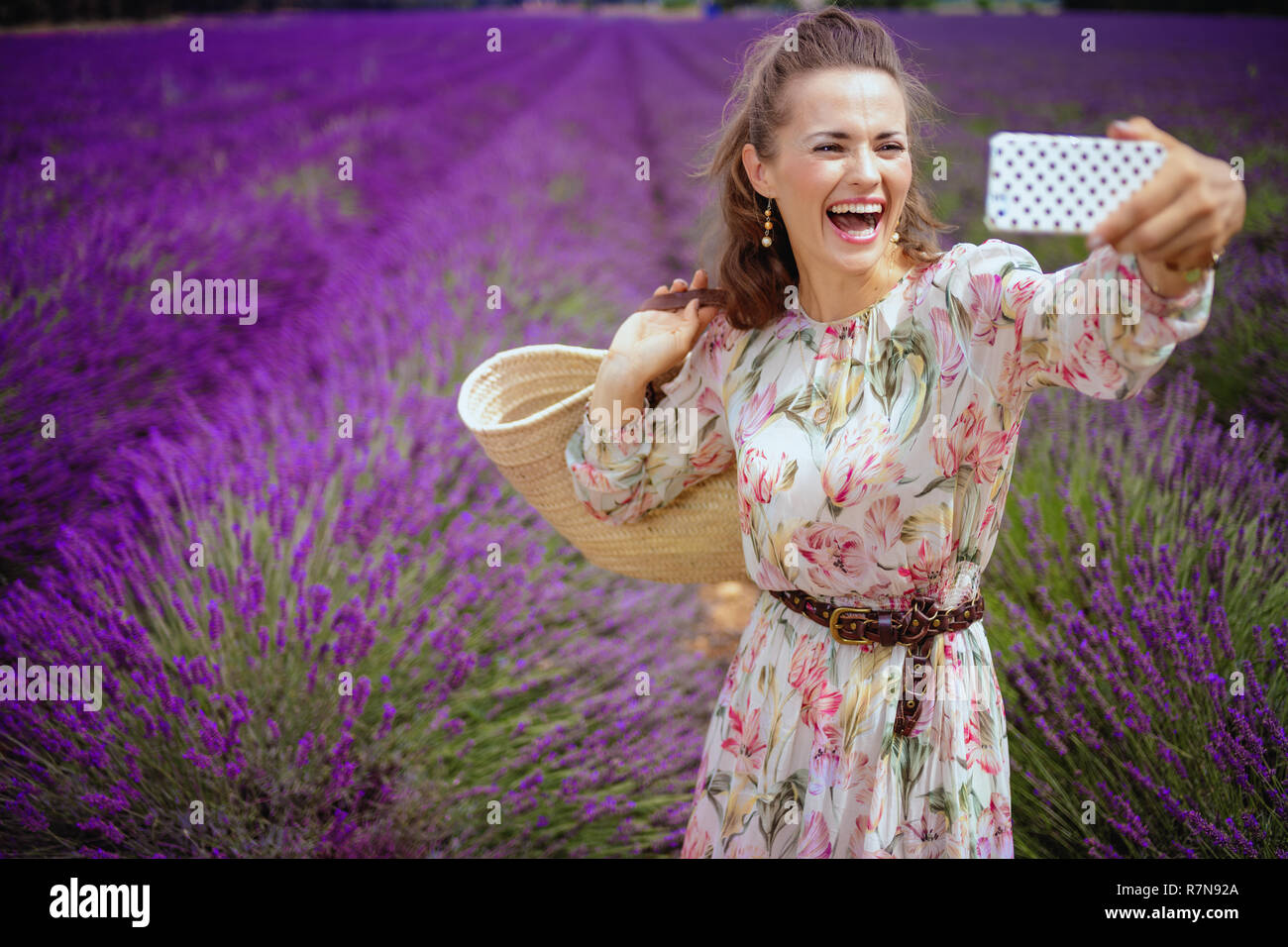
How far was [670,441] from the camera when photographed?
1.47 m

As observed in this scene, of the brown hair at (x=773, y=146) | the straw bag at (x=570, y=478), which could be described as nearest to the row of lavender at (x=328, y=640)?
the straw bag at (x=570, y=478)

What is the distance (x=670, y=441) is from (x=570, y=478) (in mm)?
211

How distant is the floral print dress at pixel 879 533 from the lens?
3.80 ft

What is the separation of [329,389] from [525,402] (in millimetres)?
1385

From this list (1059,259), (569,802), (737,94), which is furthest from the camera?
(1059,259)

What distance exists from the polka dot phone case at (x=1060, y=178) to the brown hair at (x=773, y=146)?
133 mm

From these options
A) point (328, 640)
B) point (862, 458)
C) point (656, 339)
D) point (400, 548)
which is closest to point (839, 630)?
point (862, 458)

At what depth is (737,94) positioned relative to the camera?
4.94 ft

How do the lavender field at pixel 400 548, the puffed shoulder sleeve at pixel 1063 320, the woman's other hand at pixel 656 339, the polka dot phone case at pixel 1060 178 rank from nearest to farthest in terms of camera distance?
the puffed shoulder sleeve at pixel 1063 320 → the polka dot phone case at pixel 1060 178 → the woman's other hand at pixel 656 339 → the lavender field at pixel 400 548

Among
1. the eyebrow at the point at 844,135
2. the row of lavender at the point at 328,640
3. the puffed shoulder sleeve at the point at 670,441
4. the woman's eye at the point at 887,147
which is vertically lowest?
the row of lavender at the point at 328,640

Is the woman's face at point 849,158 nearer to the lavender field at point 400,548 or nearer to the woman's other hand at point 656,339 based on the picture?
the woman's other hand at point 656,339

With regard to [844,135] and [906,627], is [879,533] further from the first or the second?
[844,135]

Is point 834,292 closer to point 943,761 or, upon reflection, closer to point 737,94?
point 737,94
